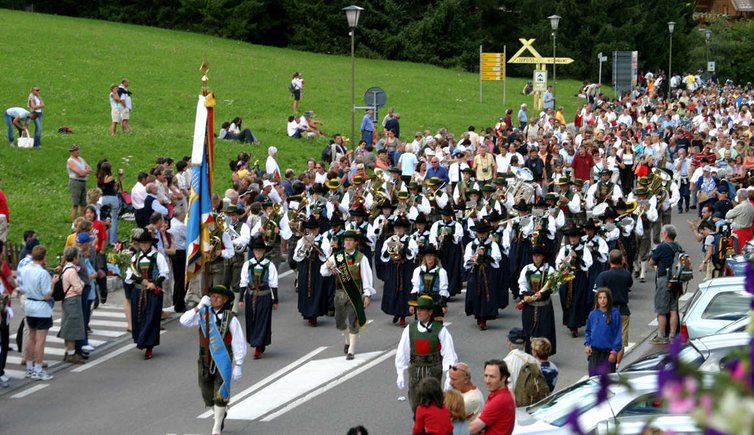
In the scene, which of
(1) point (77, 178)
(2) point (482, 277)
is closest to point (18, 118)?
(1) point (77, 178)

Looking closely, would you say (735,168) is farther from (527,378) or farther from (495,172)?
(527,378)

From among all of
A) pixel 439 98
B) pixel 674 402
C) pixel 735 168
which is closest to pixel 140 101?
pixel 439 98

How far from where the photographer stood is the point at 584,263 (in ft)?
58.1

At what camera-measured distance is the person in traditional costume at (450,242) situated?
64.1 feet

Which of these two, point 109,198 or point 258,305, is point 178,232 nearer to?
point 258,305

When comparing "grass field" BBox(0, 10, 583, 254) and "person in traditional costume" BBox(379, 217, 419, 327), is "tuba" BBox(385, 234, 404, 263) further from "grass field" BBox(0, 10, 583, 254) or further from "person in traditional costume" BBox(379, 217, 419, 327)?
"grass field" BBox(0, 10, 583, 254)

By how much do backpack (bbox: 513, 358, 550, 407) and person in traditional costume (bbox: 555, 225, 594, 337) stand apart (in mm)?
6393

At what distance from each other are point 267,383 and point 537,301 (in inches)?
147

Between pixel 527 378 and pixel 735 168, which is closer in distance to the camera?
pixel 527 378

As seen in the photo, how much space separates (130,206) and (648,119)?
22.3 meters

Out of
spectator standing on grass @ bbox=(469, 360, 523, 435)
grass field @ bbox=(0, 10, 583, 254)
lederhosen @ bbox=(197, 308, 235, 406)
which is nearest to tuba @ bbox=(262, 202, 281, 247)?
grass field @ bbox=(0, 10, 583, 254)

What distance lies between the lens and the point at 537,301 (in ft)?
52.5

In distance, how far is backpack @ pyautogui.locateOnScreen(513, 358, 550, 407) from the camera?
11.3 metres

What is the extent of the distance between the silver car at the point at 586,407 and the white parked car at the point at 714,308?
10.5 feet
